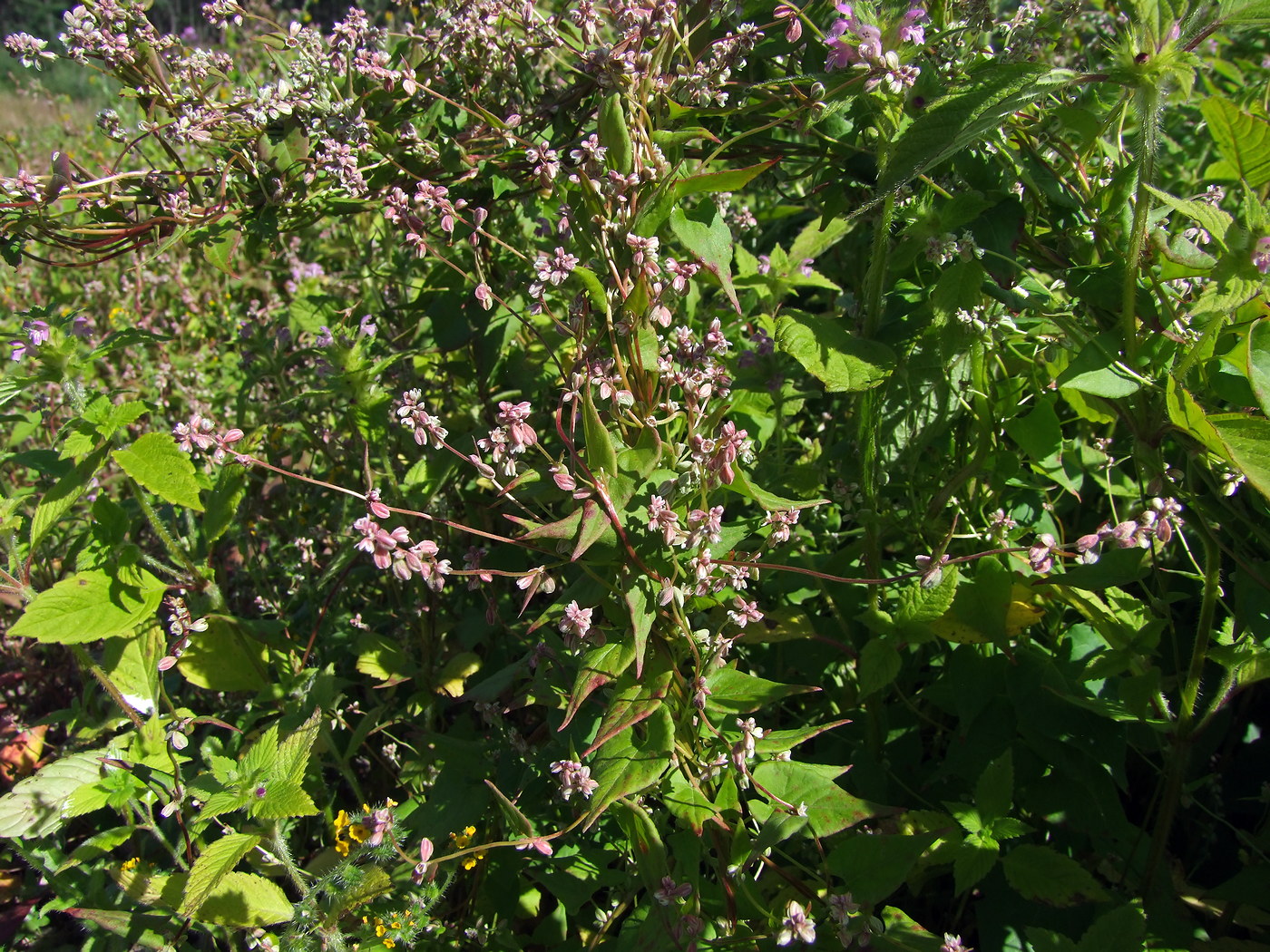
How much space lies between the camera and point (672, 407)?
1.34 m

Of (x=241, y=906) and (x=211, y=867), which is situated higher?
(x=211, y=867)

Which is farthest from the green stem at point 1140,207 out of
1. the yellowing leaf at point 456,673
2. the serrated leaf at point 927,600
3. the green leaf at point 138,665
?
the green leaf at point 138,665

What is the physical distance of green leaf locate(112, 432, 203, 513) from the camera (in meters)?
1.62

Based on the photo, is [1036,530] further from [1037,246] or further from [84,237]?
[84,237]

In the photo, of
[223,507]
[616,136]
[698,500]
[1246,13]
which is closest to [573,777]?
[698,500]

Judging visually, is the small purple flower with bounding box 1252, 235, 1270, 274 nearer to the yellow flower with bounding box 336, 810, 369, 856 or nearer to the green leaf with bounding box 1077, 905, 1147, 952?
the green leaf with bounding box 1077, 905, 1147, 952

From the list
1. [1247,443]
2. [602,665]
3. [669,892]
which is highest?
[1247,443]

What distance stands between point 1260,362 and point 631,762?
1.02 metres

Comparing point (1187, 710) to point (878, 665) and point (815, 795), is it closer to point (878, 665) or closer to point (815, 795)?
point (878, 665)

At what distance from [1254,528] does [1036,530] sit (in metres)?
0.51

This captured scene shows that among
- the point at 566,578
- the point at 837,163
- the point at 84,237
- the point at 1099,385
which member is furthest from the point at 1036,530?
the point at 84,237

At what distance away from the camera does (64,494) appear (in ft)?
5.41

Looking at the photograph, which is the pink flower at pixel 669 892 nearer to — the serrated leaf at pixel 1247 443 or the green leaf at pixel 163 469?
the serrated leaf at pixel 1247 443

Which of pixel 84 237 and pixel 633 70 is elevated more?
pixel 633 70
